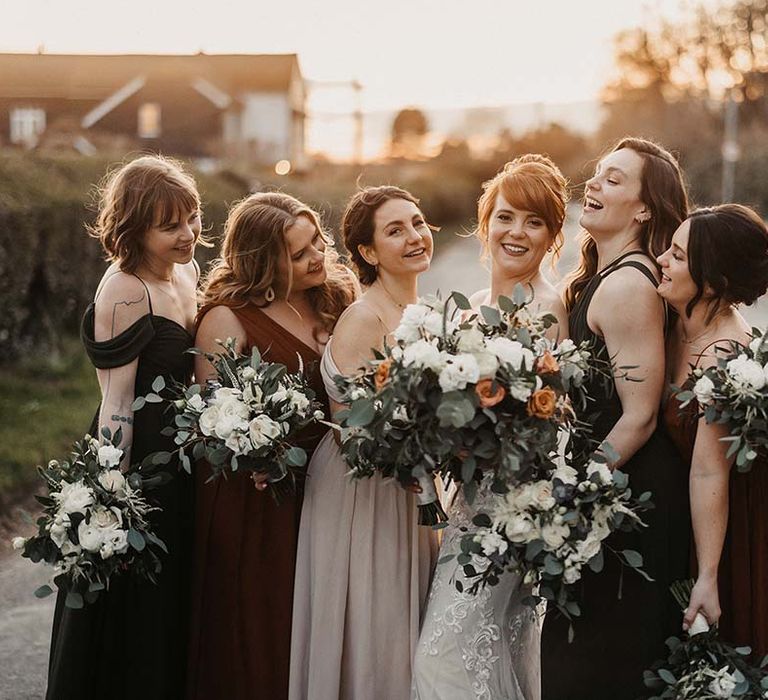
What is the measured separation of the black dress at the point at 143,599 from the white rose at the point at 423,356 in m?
1.48

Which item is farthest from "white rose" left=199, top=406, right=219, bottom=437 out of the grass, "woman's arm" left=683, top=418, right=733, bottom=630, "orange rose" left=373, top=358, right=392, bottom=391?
the grass

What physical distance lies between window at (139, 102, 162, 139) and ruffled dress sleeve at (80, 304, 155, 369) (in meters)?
38.0

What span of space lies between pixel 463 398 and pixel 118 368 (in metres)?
1.76

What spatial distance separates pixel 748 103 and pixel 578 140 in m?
7.91

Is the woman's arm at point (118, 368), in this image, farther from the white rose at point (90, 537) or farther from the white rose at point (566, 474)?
the white rose at point (566, 474)

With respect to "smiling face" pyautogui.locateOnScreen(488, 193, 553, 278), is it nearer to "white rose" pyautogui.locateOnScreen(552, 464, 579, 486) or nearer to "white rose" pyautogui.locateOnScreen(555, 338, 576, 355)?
"white rose" pyautogui.locateOnScreen(555, 338, 576, 355)

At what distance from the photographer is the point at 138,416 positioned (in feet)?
15.5

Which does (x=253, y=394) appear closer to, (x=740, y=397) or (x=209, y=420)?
(x=209, y=420)

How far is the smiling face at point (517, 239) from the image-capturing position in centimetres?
476

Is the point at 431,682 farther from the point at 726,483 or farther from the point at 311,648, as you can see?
the point at 726,483

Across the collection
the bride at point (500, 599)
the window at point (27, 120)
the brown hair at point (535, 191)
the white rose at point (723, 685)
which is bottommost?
the white rose at point (723, 685)

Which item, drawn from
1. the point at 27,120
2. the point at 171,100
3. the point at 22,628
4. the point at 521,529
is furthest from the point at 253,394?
the point at 171,100

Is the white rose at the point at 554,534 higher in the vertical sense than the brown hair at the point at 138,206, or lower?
lower

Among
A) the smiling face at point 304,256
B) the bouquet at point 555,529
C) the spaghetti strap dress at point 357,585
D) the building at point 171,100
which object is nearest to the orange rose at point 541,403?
the bouquet at point 555,529
